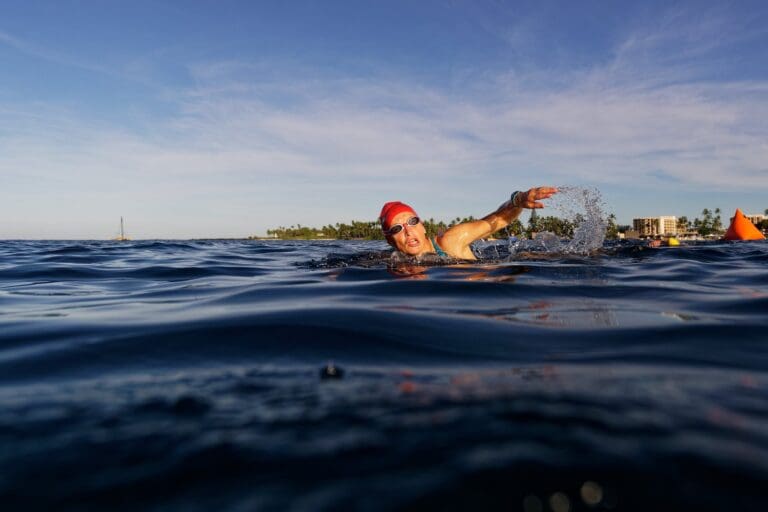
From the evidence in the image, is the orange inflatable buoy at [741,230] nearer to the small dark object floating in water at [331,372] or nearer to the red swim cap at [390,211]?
the red swim cap at [390,211]

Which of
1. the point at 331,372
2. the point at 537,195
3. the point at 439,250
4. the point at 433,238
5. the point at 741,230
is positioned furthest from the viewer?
the point at 741,230

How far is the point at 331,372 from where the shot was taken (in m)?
2.03

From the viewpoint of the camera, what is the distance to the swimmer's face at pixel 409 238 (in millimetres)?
7254

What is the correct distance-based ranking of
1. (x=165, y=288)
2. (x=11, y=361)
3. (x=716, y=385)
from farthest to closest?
(x=165, y=288) → (x=11, y=361) → (x=716, y=385)

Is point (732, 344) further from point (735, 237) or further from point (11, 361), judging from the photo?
point (735, 237)

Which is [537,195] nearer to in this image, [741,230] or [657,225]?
[741,230]

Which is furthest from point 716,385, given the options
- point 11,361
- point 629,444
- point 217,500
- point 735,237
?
point 735,237

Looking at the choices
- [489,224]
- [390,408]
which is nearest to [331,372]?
[390,408]

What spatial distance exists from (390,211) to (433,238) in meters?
0.85

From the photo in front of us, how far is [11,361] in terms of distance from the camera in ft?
7.98

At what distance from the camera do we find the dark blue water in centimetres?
116

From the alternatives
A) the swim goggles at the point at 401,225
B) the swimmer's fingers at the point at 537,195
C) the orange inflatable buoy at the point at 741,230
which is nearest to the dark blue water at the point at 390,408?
the swimmer's fingers at the point at 537,195

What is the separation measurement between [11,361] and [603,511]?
2.59 metres

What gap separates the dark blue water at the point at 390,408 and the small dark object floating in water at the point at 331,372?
0.04 feet
